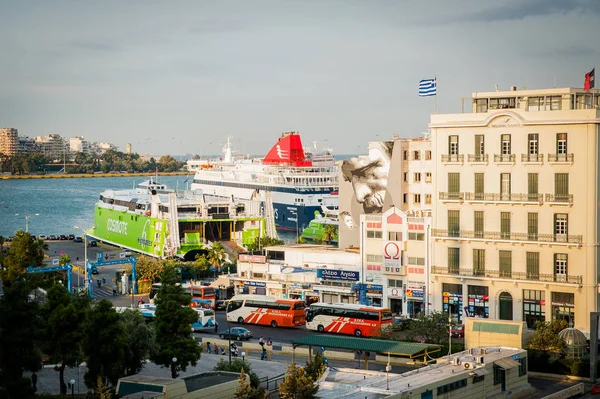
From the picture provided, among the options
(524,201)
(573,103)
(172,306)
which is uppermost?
(573,103)

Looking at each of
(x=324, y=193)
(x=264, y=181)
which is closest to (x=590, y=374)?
(x=324, y=193)

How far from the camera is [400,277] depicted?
179 feet

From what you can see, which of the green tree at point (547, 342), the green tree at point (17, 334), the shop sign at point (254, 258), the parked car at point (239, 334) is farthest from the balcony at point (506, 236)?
the green tree at point (17, 334)

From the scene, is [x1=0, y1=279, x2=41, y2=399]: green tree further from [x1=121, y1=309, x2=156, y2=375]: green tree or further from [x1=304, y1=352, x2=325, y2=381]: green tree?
[x1=304, y1=352, x2=325, y2=381]: green tree

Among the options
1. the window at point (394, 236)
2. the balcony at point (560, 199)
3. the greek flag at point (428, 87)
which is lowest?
the window at point (394, 236)

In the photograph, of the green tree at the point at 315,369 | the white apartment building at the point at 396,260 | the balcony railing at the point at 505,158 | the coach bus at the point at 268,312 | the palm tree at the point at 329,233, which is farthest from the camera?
the palm tree at the point at 329,233

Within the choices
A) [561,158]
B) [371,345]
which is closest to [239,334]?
[371,345]

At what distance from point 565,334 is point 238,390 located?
1930 cm

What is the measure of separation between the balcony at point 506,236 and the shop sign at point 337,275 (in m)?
7.17

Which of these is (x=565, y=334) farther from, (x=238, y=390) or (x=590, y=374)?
(x=238, y=390)

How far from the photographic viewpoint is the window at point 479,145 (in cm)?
5072

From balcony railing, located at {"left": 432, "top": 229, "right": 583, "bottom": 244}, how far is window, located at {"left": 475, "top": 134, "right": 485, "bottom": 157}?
4.13 metres

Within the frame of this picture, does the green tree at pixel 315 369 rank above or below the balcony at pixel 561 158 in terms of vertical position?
below

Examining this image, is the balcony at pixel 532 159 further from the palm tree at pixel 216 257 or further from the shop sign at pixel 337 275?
the palm tree at pixel 216 257
